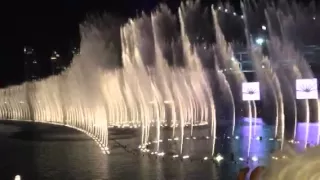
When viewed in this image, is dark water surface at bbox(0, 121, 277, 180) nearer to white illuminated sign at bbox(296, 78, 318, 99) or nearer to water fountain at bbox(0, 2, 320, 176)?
water fountain at bbox(0, 2, 320, 176)

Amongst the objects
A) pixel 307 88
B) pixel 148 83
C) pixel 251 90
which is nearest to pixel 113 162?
pixel 307 88

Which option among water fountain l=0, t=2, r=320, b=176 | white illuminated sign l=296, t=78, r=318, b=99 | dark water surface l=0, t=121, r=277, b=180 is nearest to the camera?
dark water surface l=0, t=121, r=277, b=180

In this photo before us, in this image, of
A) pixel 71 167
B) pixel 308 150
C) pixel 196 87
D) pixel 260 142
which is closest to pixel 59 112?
pixel 196 87

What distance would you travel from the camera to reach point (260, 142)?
66.1 ft

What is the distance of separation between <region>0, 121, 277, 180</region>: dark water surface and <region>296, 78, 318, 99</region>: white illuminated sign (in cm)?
867

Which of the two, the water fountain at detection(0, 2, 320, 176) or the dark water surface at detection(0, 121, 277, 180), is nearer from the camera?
the dark water surface at detection(0, 121, 277, 180)

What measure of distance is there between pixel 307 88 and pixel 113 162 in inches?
657

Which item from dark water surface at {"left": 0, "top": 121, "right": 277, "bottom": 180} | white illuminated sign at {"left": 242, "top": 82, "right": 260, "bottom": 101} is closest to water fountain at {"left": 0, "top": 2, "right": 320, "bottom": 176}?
white illuminated sign at {"left": 242, "top": 82, "right": 260, "bottom": 101}

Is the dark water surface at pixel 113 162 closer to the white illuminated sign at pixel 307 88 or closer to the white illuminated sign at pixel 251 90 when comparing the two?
the white illuminated sign at pixel 307 88

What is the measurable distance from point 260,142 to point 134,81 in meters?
13.2

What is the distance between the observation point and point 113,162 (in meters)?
15.2

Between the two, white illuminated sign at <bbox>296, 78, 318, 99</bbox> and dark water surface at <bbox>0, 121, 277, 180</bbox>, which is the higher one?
white illuminated sign at <bbox>296, 78, 318, 99</bbox>

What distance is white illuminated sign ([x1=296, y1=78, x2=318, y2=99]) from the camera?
2956 cm

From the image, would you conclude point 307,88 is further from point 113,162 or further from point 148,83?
point 113,162
